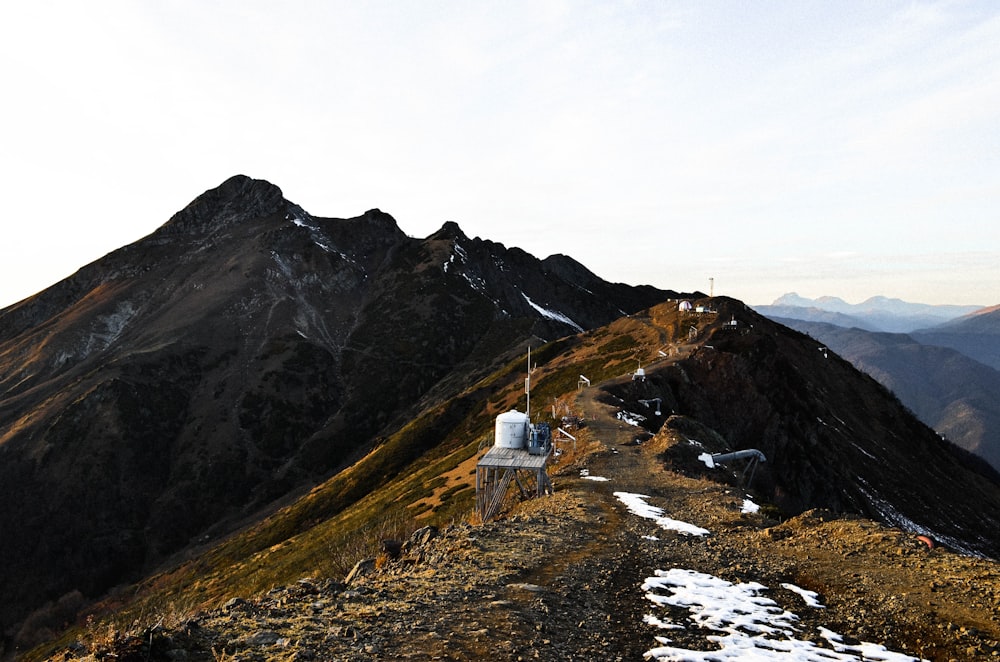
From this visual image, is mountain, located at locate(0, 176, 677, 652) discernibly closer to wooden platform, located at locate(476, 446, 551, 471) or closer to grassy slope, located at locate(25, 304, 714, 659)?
grassy slope, located at locate(25, 304, 714, 659)

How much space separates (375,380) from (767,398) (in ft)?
463

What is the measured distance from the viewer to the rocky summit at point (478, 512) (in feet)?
40.1

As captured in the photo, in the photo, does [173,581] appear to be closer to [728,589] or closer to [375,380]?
[375,380]

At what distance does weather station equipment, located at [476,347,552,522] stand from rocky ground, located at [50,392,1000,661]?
6.89 metres

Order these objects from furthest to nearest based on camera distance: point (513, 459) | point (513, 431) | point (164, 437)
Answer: point (164, 437) → point (513, 431) → point (513, 459)

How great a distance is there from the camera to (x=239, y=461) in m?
153

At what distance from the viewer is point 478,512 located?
31.7 meters

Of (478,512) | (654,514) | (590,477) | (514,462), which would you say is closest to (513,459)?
(514,462)

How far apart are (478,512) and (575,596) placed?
18346 millimetres

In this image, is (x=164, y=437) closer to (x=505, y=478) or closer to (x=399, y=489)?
(x=399, y=489)

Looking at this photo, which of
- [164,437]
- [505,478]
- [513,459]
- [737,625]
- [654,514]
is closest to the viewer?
[737,625]

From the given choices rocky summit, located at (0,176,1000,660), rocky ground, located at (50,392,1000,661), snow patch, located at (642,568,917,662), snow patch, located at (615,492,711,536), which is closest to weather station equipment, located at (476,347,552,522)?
rocky summit, located at (0,176,1000,660)

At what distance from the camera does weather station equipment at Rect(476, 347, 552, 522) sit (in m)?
30.9

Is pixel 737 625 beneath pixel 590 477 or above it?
above
